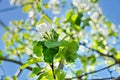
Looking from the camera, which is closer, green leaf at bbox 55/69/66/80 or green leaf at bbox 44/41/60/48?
green leaf at bbox 44/41/60/48

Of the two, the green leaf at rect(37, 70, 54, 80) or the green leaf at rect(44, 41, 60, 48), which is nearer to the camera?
the green leaf at rect(44, 41, 60, 48)

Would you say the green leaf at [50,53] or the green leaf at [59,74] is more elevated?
the green leaf at [50,53]

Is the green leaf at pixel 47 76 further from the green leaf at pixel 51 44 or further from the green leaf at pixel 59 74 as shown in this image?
the green leaf at pixel 51 44

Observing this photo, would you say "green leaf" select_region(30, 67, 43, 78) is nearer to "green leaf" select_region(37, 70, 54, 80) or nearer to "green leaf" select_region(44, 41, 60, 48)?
"green leaf" select_region(37, 70, 54, 80)

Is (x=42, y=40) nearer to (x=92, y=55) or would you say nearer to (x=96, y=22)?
(x=92, y=55)

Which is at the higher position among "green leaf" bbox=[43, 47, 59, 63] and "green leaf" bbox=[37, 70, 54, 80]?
"green leaf" bbox=[43, 47, 59, 63]

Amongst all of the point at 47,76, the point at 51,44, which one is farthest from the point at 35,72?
the point at 51,44

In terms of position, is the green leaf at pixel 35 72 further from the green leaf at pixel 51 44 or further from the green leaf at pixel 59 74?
the green leaf at pixel 51 44

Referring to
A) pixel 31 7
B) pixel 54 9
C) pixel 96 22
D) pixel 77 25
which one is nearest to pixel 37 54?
pixel 77 25

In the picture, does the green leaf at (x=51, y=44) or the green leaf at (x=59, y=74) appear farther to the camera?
the green leaf at (x=59, y=74)

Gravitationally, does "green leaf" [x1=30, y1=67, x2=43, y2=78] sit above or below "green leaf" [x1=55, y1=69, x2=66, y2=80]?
above

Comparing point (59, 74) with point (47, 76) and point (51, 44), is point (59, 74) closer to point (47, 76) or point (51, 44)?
point (47, 76)
